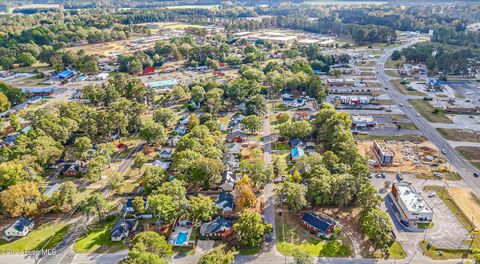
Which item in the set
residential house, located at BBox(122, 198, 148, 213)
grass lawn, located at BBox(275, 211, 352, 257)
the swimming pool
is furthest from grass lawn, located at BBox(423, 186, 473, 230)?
residential house, located at BBox(122, 198, 148, 213)

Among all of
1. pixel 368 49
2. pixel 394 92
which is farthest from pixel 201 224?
pixel 368 49

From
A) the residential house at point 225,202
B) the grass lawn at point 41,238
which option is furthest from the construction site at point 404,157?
the grass lawn at point 41,238

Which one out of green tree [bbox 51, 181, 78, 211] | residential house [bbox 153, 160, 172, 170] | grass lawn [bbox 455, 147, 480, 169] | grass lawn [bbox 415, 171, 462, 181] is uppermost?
green tree [bbox 51, 181, 78, 211]

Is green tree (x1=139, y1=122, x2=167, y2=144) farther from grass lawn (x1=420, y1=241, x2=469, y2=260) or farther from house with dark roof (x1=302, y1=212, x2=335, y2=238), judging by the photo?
grass lawn (x1=420, y1=241, x2=469, y2=260)

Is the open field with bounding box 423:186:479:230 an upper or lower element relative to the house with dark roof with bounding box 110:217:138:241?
lower

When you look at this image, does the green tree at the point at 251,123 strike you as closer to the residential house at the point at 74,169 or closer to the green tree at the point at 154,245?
the residential house at the point at 74,169

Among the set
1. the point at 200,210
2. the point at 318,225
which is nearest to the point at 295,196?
the point at 318,225

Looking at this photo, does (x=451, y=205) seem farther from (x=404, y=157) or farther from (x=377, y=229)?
(x=377, y=229)

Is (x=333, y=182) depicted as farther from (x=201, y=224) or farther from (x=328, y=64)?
(x=328, y=64)
